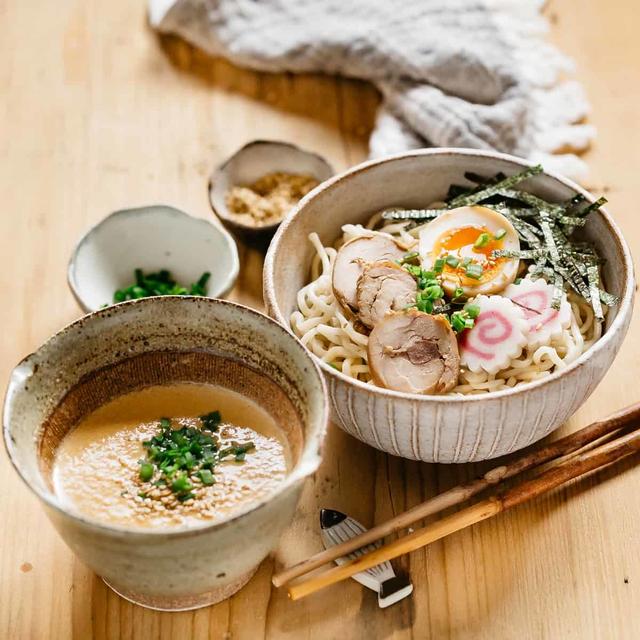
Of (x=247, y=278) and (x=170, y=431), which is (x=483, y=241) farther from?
(x=170, y=431)

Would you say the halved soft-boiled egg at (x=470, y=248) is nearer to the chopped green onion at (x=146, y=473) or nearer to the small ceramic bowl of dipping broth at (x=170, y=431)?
the small ceramic bowl of dipping broth at (x=170, y=431)

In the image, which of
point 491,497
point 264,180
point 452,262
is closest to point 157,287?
point 264,180

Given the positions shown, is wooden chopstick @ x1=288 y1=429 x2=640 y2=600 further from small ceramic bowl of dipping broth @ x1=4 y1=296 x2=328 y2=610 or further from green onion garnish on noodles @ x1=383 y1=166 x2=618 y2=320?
green onion garnish on noodles @ x1=383 y1=166 x2=618 y2=320

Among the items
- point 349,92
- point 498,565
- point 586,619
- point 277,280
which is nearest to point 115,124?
point 349,92

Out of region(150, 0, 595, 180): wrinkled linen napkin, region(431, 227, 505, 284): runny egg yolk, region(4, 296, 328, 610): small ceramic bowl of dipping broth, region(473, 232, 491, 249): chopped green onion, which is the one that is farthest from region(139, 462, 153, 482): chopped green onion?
region(150, 0, 595, 180): wrinkled linen napkin

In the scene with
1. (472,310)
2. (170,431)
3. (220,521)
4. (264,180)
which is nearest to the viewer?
(220,521)
